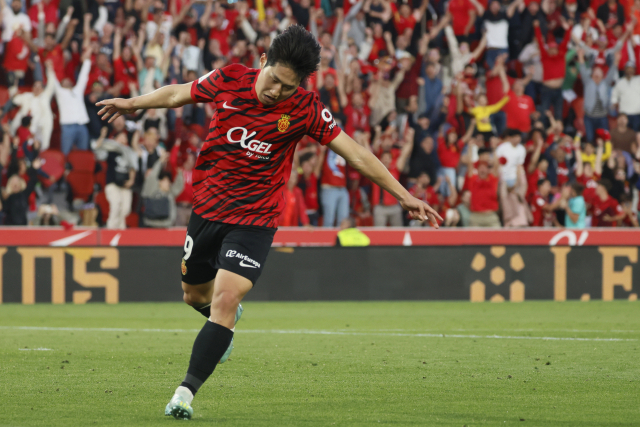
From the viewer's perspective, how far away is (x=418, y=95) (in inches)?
770

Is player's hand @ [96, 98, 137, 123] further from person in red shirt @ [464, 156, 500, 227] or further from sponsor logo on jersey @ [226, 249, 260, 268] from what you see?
person in red shirt @ [464, 156, 500, 227]

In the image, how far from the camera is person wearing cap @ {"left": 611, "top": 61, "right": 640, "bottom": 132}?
20062 mm

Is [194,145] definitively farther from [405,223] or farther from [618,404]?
[618,404]

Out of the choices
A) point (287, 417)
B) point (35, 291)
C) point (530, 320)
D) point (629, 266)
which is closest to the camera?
point (287, 417)

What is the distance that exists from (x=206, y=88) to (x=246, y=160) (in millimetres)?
509

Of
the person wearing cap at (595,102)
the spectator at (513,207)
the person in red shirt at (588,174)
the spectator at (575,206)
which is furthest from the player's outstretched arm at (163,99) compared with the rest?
the person wearing cap at (595,102)

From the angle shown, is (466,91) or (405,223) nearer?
(405,223)

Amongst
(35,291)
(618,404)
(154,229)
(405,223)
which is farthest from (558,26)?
(618,404)

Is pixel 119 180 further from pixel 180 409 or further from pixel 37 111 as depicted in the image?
pixel 180 409

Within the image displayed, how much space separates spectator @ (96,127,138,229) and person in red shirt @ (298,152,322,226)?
3125mm

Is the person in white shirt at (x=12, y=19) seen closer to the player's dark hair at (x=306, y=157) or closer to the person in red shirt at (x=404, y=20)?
the player's dark hair at (x=306, y=157)

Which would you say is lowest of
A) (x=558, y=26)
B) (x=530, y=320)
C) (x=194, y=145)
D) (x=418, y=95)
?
(x=530, y=320)

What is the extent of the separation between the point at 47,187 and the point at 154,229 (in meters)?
2.35

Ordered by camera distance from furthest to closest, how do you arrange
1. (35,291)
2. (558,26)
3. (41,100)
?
(558,26), (41,100), (35,291)
